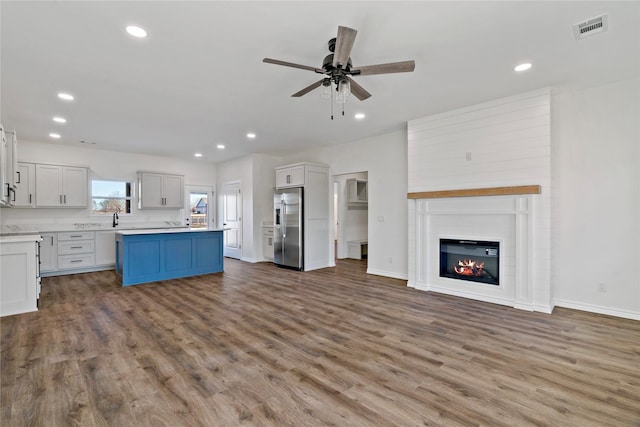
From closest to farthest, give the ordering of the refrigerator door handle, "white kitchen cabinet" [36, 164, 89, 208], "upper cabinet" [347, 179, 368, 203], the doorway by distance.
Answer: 1. "white kitchen cabinet" [36, 164, 89, 208]
2. the refrigerator door handle
3. the doorway
4. "upper cabinet" [347, 179, 368, 203]

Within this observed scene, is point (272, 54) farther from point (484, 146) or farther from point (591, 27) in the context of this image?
point (484, 146)

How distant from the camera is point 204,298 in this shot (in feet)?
14.5

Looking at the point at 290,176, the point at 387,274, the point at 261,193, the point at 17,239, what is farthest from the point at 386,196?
the point at 17,239

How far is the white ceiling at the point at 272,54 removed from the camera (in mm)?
2293

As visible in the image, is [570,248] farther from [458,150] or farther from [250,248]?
[250,248]

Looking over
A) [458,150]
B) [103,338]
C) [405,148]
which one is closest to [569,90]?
[458,150]

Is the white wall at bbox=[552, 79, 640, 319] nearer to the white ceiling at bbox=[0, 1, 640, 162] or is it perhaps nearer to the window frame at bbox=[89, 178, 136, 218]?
the white ceiling at bbox=[0, 1, 640, 162]

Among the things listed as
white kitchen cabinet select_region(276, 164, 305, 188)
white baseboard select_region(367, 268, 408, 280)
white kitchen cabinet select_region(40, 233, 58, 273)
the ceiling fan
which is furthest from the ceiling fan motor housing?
white kitchen cabinet select_region(40, 233, 58, 273)

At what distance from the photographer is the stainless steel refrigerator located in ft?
21.4

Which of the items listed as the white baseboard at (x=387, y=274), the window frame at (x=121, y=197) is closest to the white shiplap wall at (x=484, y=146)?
the white baseboard at (x=387, y=274)

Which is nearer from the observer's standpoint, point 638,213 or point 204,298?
point 638,213

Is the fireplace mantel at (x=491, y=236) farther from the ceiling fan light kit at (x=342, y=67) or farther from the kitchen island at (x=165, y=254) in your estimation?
the kitchen island at (x=165, y=254)

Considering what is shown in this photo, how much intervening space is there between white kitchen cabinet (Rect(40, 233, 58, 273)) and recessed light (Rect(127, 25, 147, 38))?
547 cm

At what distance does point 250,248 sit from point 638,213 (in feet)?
23.2
